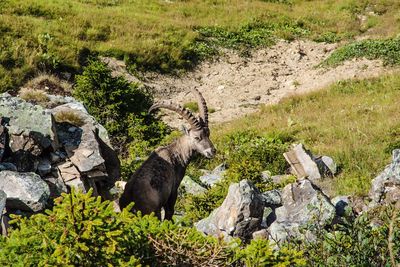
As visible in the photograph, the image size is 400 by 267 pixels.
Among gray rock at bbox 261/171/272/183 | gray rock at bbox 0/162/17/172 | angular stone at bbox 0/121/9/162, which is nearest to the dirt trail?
gray rock at bbox 261/171/272/183

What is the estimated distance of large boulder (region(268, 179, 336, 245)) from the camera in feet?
27.4

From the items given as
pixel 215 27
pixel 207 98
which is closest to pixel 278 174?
pixel 207 98

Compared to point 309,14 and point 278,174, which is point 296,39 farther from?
point 278,174

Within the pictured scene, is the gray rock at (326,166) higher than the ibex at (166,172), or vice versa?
the ibex at (166,172)

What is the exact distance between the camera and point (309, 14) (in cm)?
3875

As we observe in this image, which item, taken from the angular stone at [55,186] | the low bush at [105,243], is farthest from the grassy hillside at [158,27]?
the low bush at [105,243]

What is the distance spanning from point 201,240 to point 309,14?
3497cm

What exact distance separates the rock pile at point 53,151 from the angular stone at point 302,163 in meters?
4.78

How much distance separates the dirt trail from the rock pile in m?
12.1

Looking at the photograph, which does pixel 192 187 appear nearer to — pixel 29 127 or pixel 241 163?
pixel 241 163

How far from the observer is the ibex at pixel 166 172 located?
9.05 m

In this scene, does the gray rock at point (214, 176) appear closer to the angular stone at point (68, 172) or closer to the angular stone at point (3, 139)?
the angular stone at point (68, 172)

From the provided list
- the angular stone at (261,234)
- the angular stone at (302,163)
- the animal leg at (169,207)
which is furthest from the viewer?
the angular stone at (302,163)

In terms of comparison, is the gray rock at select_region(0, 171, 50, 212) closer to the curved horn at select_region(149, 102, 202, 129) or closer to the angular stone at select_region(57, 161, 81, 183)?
the angular stone at select_region(57, 161, 81, 183)
